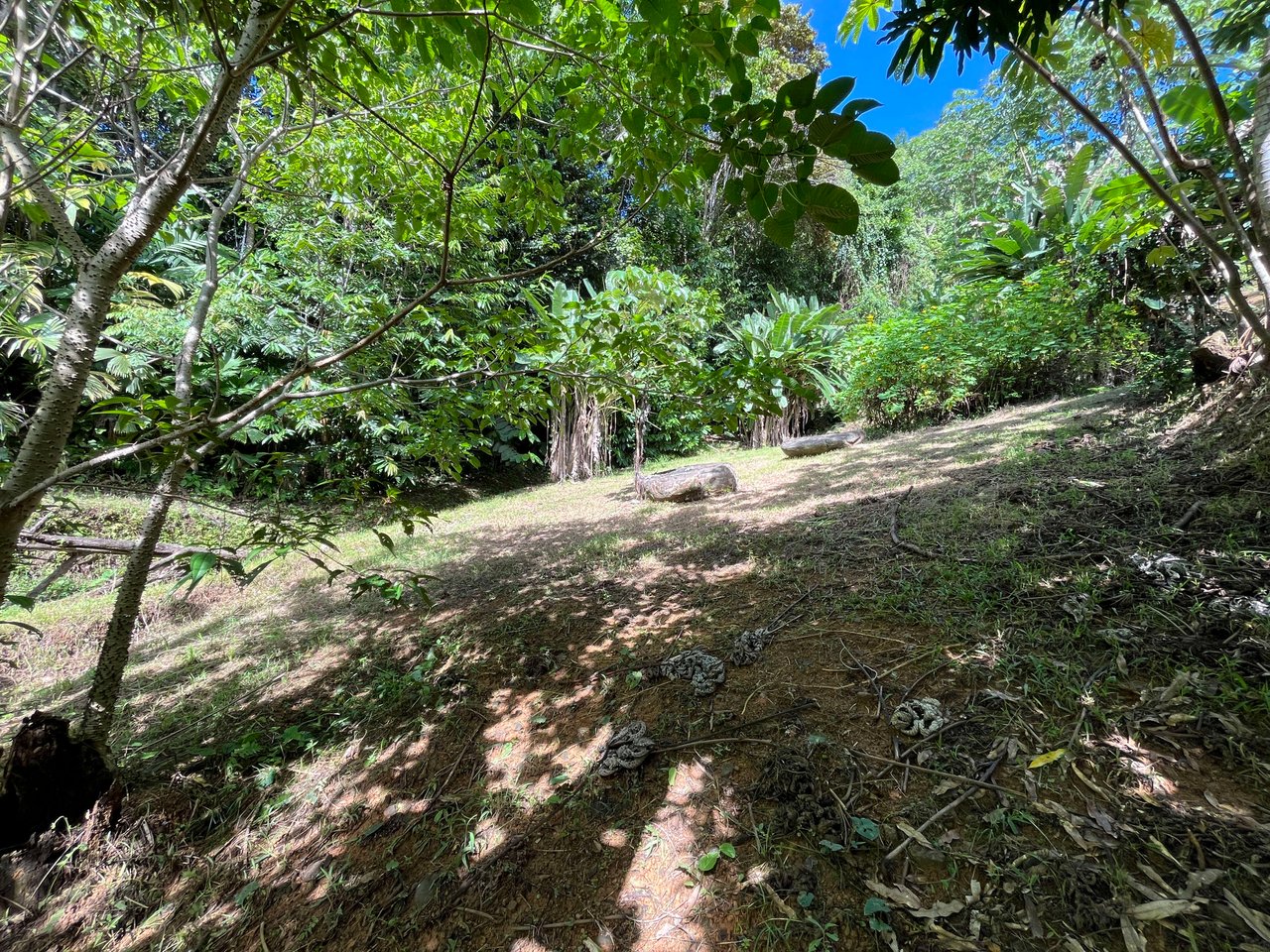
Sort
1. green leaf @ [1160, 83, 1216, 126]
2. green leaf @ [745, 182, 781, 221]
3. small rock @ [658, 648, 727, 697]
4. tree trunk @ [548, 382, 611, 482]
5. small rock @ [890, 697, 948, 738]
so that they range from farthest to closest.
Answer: tree trunk @ [548, 382, 611, 482]
green leaf @ [1160, 83, 1216, 126]
small rock @ [658, 648, 727, 697]
small rock @ [890, 697, 948, 738]
green leaf @ [745, 182, 781, 221]

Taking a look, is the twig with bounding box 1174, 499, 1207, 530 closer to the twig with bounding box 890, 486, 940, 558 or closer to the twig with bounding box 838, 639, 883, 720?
the twig with bounding box 890, 486, 940, 558

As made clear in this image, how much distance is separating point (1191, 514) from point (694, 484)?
4465 mm

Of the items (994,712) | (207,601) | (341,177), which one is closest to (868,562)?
(994,712)

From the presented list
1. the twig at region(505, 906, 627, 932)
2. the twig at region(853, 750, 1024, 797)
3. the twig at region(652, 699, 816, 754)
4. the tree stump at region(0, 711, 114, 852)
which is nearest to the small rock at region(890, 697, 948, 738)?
the twig at region(853, 750, 1024, 797)

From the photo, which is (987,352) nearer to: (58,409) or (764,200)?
(764,200)

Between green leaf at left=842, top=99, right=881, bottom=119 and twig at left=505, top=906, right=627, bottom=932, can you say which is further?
twig at left=505, top=906, right=627, bottom=932

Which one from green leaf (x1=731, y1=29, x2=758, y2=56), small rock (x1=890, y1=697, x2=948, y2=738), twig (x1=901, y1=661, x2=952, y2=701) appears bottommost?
small rock (x1=890, y1=697, x2=948, y2=738)

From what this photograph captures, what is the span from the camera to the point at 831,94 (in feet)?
2.72

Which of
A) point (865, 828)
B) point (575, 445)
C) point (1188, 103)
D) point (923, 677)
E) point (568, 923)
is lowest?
point (568, 923)

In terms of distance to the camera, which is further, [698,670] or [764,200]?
[698,670]

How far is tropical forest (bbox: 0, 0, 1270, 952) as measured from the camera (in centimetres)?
110

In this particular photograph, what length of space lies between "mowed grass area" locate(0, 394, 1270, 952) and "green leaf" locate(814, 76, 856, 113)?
1703 millimetres

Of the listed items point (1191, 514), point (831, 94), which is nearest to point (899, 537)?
point (1191, 514)

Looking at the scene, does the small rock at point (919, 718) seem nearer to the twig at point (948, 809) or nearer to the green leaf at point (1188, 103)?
the twig at point (948, 809)
